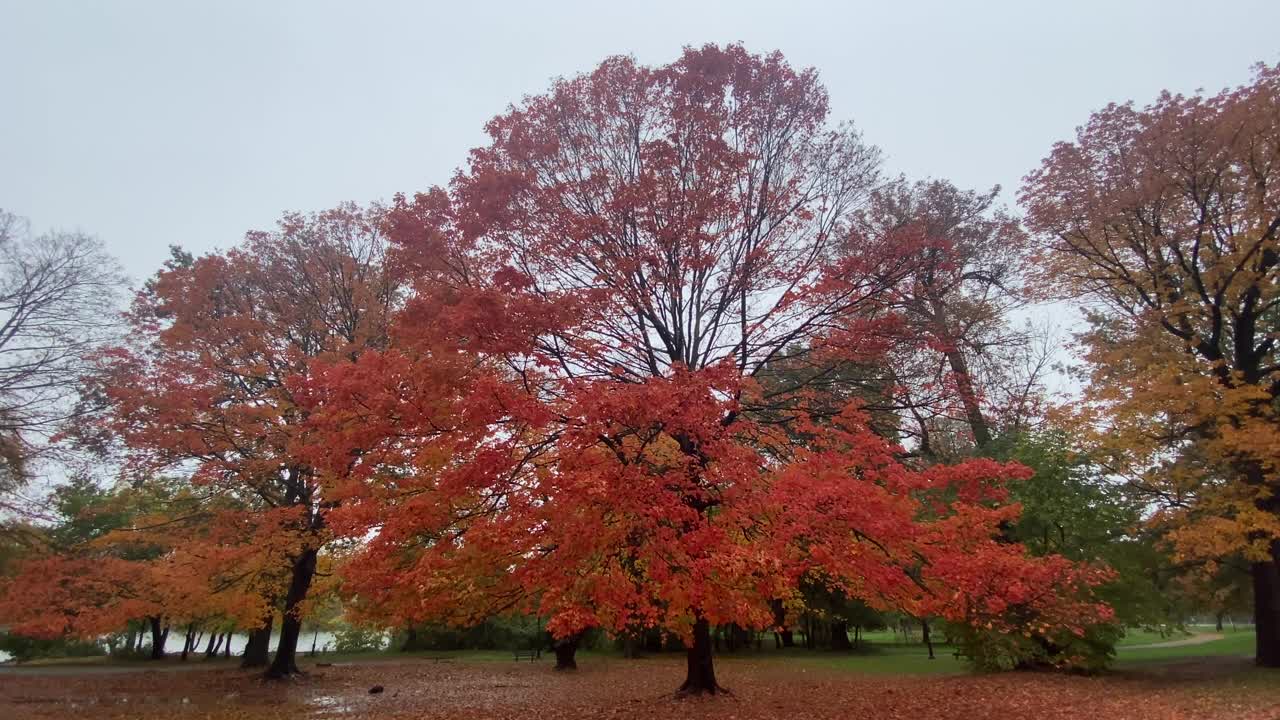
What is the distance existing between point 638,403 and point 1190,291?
15.5 meters

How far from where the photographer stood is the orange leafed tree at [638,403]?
8250mm

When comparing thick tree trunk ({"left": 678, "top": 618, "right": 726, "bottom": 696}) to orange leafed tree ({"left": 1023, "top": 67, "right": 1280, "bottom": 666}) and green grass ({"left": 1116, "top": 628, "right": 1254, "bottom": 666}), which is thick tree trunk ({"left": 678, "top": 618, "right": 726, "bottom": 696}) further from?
green grass ({"left": 1116, "top": 628, "right": 1254, "bottom": 666})

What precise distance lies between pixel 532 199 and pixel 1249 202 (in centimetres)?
1591

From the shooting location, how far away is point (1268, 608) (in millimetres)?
15320

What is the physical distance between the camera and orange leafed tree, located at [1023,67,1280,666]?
13.5 meters

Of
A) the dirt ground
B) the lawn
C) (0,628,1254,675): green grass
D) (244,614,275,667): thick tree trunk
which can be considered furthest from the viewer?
(244,614,275,667): thick tree trunk

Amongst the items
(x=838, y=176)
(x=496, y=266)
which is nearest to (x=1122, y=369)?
(x=838, y=176)

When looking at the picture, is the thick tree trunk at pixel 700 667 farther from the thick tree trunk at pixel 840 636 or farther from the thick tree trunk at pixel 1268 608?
the thick tree trunk at pixel 840 636

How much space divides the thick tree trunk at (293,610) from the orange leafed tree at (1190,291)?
1960cm

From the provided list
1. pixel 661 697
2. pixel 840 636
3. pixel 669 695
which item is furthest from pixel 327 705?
pixel 840 636

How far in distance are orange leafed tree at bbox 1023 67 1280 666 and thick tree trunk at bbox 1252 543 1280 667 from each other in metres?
0.03

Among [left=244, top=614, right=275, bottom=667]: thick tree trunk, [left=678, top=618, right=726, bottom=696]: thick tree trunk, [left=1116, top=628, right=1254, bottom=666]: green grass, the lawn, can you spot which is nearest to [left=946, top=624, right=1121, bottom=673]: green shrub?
the lawn

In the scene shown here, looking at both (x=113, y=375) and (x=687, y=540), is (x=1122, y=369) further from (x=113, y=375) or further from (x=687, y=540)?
(x=113, y=375)

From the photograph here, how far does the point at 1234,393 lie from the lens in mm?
13102
